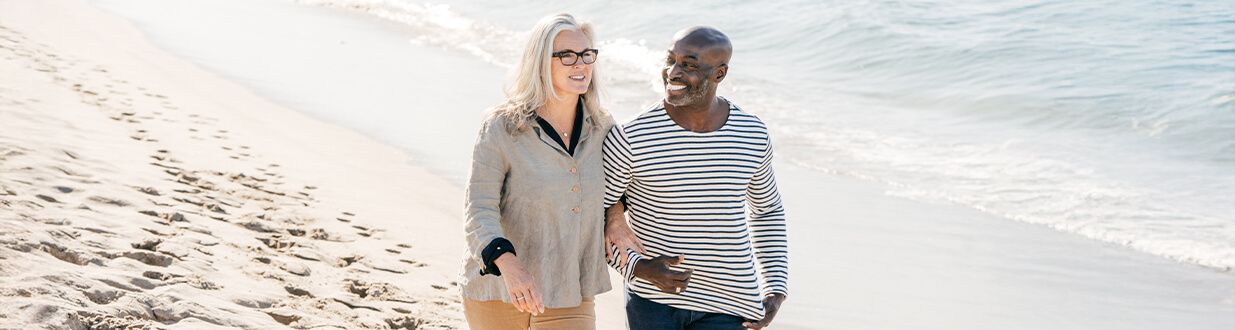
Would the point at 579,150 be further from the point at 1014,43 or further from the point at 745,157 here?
the point at 1014,43

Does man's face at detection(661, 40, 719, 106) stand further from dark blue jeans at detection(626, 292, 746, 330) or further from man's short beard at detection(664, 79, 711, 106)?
dark blue jeans at detection(626, 292, 746, 330)

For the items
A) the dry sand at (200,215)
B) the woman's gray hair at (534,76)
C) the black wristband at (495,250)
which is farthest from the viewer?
the dry sand at (200,215)

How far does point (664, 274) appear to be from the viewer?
329cm

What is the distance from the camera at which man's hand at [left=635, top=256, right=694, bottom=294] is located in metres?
3.28

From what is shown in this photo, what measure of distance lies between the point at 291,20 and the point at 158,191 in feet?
38.6

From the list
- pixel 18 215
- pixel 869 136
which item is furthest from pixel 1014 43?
pixel 18 215

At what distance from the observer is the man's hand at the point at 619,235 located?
11.2 ft

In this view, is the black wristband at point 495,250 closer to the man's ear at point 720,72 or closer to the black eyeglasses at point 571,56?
the black eyeglasses at point 571,56

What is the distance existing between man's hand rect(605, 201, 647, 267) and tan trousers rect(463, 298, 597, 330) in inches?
6.6

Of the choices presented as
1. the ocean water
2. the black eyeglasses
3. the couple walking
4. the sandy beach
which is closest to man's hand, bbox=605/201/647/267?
the couple walking

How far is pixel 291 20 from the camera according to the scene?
18.5m

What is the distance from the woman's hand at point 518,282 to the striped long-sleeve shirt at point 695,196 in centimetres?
30

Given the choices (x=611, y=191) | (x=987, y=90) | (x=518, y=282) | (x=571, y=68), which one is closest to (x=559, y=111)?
(x=571, y=68)

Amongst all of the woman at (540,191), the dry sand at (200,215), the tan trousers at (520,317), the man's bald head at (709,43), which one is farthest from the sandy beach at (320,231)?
the man's bald head at (709,43)
